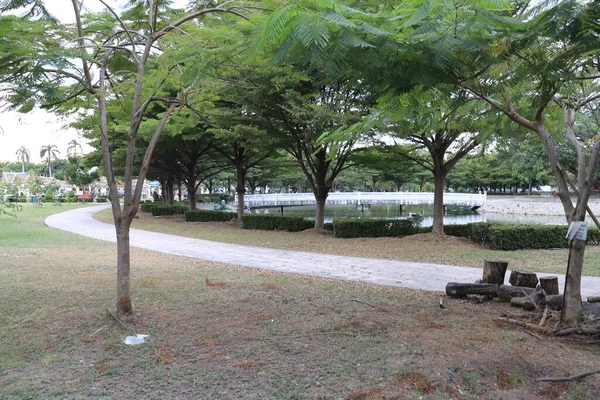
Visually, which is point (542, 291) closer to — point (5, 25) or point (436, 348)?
point (436, 348)

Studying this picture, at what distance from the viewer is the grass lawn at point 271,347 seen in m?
3.92

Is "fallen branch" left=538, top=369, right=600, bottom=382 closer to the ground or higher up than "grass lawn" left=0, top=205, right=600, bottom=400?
higher up

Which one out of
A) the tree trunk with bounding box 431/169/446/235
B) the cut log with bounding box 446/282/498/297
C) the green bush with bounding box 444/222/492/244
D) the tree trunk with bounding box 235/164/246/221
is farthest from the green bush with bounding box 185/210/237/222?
the cut log with bounding box 446/282/498/297

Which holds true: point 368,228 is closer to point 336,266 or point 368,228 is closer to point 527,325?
point 336,266

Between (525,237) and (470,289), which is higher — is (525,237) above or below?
above

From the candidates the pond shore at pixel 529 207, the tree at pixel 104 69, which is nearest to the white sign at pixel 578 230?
the tree at pixel 104 69

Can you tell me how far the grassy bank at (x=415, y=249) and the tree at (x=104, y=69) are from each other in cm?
816

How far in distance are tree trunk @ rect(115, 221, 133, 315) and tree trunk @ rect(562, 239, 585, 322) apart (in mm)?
5555

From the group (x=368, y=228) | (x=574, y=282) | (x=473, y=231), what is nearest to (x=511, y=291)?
(x=574, y=282)

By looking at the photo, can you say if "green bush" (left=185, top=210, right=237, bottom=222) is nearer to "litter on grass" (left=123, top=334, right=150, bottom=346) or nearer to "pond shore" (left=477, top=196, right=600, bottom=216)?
"litter on grass" (left=123, top=334, right=150, bottom=346)

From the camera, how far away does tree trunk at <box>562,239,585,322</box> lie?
5.34m

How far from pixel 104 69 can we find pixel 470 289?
6491mm

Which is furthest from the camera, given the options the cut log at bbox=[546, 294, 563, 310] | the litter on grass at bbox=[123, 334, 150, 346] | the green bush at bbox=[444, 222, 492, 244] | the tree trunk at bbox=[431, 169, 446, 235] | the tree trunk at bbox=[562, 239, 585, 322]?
the tree trunk at bbox=[431, 169, 446, 235]

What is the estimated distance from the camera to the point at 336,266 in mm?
11211
